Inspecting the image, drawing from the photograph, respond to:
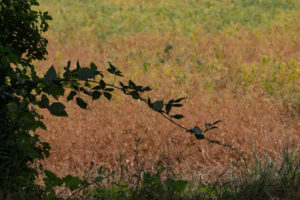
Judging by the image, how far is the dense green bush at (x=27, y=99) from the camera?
2129 millimetres

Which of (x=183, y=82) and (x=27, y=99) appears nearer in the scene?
(x=27, y=99)

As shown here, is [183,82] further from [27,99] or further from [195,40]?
[27,99]

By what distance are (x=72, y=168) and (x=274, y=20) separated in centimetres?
980

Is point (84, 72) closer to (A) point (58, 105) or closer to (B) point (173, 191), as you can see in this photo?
(A) point (58, 105)

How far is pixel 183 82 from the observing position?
8648 mm

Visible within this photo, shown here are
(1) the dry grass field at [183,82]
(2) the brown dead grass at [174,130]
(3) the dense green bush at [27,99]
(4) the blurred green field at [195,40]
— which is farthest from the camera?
(4) the blurred green field at [195,40]

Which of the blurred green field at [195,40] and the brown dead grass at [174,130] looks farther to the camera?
the blurred green field at [195,40]

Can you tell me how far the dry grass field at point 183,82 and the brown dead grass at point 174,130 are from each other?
17 mm

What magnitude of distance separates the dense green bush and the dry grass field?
724 mm

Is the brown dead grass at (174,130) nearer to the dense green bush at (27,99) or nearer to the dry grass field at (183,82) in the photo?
the dry grass field at (183,82)

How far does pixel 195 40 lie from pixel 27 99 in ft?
29.5

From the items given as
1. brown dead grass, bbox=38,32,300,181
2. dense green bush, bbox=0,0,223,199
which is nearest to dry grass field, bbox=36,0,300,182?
brown dead grass, bbox=38,32,300,181

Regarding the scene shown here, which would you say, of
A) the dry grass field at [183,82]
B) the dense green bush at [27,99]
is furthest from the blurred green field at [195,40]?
the dense green bush at [27,99]

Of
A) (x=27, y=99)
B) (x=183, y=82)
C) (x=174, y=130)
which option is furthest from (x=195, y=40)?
(x=27, y=99)
